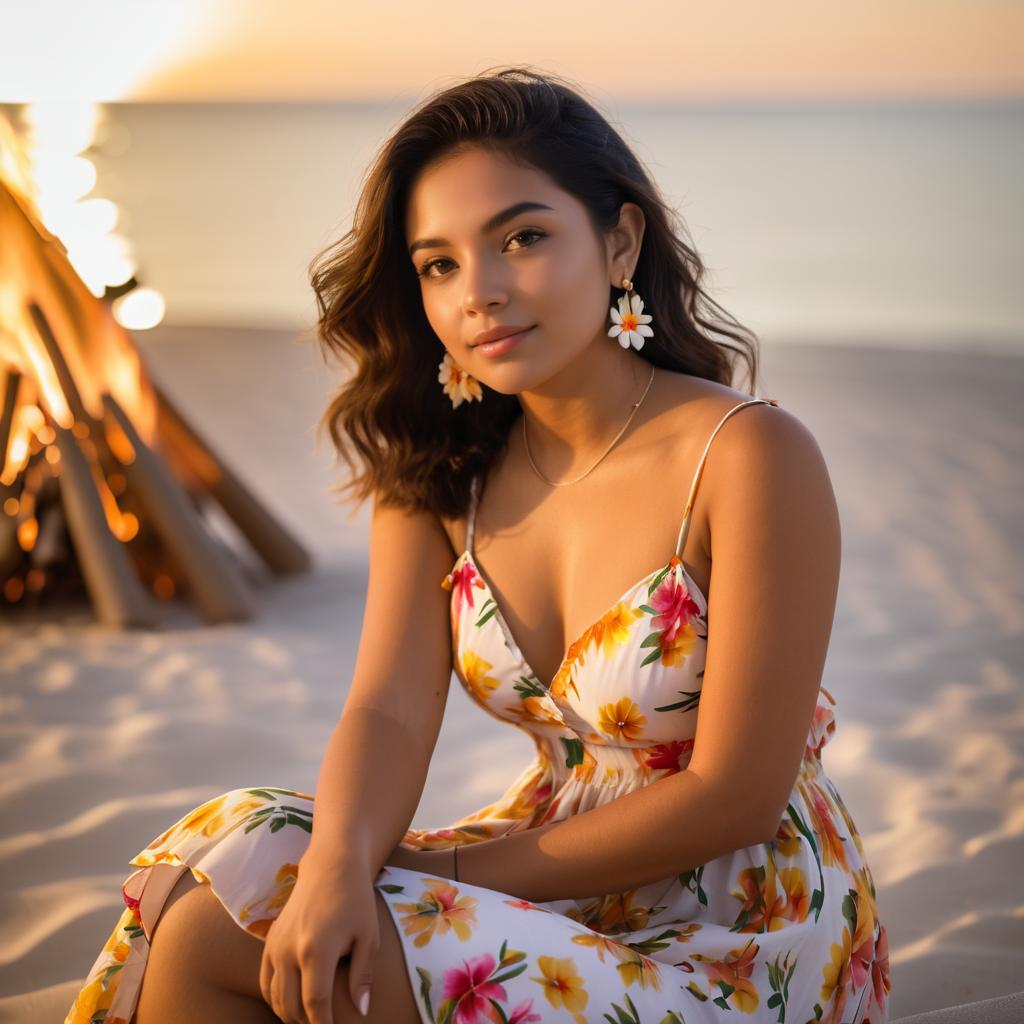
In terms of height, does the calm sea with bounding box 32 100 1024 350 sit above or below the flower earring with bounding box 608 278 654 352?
above

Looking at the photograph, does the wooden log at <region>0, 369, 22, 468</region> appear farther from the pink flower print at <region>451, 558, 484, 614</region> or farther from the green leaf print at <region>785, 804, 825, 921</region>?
the green leaf print at <region>785, 804, 825, 921</region>

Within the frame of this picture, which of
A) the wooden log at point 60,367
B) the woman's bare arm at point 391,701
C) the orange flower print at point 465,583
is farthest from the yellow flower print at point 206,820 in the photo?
the wooden log at point 60,367

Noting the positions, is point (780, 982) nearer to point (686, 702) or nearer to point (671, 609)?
point (686, 702)

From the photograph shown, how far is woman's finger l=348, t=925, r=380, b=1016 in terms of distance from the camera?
132cm

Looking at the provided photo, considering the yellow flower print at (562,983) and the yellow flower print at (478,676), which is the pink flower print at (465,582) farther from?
the yellow flower print at (562,983)

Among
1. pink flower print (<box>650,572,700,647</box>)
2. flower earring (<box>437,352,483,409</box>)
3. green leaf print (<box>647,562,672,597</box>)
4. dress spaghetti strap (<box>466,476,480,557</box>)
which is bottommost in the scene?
pink flower print (<box>650,572,700,647</box>)

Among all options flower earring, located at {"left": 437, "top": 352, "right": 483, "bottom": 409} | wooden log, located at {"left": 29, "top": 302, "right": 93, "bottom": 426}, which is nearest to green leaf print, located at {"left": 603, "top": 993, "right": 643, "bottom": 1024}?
flower earring, located at {"left": 437, "top": 352, "right": 483, "bottom": 409}

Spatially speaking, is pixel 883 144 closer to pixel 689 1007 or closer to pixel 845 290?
pixel 845 290

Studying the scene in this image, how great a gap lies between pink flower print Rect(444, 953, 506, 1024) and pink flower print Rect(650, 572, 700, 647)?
0.49 meters

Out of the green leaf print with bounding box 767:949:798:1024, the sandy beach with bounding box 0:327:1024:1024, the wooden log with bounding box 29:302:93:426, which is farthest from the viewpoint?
the wooden log with bounding box 29:302:93:426

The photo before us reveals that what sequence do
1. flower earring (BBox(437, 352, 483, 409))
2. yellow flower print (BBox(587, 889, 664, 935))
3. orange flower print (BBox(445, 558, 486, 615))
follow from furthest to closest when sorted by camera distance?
flower earring (BBox(437, 352, 483, 409)) < orange flower print (BBox(445, 558, 486, 615)) < yellow flower print (BBox(587, 889, 664, 935))

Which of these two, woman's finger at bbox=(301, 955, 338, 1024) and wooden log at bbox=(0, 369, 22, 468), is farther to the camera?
wooden log at bbox=(0, 369, 22, 468)

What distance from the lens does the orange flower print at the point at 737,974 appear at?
1.45 m

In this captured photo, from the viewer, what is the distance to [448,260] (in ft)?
5.77
